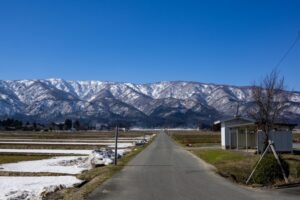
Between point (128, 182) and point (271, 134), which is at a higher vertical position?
point (271, 134)

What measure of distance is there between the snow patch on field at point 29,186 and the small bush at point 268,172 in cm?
809

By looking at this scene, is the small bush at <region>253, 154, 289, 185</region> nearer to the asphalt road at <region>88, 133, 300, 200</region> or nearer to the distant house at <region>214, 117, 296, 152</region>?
the asphalt road at <region>88, 133, 300, 200</region>

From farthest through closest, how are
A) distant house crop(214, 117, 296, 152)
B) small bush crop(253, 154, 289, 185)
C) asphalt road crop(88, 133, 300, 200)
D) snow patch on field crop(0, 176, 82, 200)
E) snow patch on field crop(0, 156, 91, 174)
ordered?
distant house crop(214, 117, 296, 152), snow patch on field crop(0, 156, 91, 174), small bush crop(253, 154, 289, 185), snow patch on field crop(0, 176, 82, 200), asphalt road crop(88, 133, 300, 200)

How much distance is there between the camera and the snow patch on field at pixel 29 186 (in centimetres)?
1689

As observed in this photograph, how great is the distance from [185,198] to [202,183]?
4660 mm

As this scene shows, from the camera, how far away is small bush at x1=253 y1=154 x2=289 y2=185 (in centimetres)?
2005

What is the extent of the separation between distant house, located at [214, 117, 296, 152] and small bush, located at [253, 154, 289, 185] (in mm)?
20530

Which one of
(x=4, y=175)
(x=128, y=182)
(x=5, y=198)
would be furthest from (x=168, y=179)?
(x=4, y=175)

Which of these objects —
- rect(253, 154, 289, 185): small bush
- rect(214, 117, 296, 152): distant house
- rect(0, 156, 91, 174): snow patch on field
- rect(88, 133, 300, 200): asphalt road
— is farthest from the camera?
rect(214, 117, 296, 152): distant house

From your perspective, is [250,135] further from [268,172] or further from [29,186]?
[29,186]

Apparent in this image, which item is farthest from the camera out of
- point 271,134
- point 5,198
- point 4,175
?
point 271,134

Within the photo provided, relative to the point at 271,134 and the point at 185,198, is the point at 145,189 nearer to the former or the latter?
the point at 185,198

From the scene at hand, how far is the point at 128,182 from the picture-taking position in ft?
67.3

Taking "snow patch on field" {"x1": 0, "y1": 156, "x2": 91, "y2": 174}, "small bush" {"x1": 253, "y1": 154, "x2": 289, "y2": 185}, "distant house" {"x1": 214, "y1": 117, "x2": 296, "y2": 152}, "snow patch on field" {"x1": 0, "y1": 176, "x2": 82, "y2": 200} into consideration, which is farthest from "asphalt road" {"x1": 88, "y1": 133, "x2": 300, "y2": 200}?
"distant house" {"x1": 214, "y1": 117, "x2": 296, "y2": 152}
